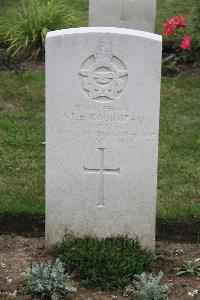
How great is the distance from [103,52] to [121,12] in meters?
5.26

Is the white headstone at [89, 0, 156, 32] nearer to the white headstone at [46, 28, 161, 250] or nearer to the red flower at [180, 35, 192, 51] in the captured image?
the red flower at [180, 35, 192, 51]

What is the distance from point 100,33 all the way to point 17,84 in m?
4.51

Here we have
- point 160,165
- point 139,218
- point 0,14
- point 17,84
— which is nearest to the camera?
point 139,218

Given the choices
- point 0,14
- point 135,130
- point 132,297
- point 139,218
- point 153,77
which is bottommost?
point 132,297

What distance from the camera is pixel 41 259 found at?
5789 mm

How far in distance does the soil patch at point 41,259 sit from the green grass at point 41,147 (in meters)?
0.40

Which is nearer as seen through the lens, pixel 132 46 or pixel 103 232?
pixel 132 46

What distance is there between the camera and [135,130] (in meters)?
5.48

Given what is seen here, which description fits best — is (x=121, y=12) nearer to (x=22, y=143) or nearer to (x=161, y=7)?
(x=161, y=7)

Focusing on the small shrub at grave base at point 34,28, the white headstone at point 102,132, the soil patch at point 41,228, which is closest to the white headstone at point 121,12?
the small shrub at grave base at point 34,28

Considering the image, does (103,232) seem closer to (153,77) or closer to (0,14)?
(153,77)

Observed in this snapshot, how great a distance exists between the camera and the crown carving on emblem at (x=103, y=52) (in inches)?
210

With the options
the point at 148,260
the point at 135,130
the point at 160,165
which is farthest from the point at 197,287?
the point at 160,165

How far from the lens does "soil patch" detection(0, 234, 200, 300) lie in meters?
5.36
